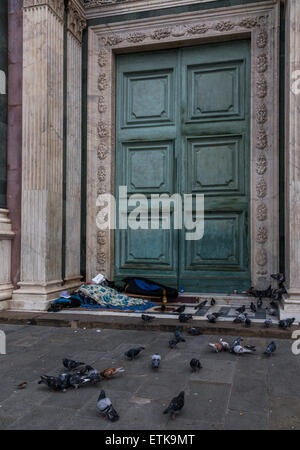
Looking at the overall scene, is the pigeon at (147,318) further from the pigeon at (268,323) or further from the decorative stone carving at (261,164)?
the decorative stone carving at (261,164)

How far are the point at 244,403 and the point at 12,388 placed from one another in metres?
1.75

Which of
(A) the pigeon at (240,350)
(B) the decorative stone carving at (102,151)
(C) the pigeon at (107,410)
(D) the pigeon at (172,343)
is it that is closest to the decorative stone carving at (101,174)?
(B) the decorative stone carving at (102,151)

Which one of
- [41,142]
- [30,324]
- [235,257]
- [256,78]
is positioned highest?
[256,78]

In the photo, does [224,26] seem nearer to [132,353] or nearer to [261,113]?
[261,113]

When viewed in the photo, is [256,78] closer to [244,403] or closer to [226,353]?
[226,353]

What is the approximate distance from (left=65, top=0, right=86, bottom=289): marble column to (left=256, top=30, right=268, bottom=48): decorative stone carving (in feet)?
10.2

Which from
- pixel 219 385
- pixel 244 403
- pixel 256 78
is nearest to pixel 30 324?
pixel 219 385

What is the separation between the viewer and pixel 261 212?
6.48 m

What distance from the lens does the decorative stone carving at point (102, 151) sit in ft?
23.6

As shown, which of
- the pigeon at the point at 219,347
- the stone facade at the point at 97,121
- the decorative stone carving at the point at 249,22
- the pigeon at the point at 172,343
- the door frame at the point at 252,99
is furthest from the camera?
the decorative stone carving at the point at 249,22

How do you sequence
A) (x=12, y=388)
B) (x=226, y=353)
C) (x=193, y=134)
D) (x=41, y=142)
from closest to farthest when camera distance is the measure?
1. (x=12, y=388)
2. (x=226, y=353)
3. (x=41, y=142)
4. (x=193, y=134)

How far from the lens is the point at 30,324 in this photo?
17.6ft

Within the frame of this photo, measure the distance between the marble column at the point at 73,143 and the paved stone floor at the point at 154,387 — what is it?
2323 mm

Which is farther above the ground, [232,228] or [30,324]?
[232,228]
